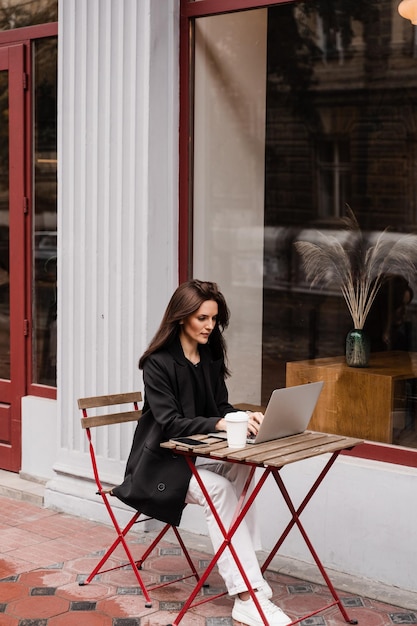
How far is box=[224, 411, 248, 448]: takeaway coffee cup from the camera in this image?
4320mm

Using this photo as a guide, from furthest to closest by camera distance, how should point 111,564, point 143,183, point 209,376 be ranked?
point 143,183 < point 111,564 < point 209,376

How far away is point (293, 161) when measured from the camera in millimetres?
5848

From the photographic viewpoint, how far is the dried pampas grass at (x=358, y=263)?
5.40m

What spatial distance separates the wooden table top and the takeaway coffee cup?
29mm

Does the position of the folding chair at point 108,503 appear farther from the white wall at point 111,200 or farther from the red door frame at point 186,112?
the red door frame at point 186,112

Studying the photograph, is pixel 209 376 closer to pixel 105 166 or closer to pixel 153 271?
A: pixel 153 271

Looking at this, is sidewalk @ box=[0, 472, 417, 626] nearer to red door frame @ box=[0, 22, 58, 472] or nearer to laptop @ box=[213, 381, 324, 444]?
laptop @ box=[213, 381, 324, 444]

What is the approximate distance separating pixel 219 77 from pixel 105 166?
2.78ft

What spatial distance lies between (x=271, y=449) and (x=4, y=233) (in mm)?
3489

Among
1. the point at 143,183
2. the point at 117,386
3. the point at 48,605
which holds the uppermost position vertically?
the point at 143,183

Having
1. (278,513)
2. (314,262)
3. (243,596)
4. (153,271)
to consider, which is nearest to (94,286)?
(153,271)

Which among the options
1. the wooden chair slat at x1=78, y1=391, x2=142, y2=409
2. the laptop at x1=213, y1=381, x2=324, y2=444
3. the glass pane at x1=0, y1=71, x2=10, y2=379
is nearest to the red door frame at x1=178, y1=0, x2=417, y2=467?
the wooden chair slat at x1=78, y1=391, x2=142, y2=409

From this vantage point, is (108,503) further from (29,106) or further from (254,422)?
(29,106)

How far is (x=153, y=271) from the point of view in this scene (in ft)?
19.6
